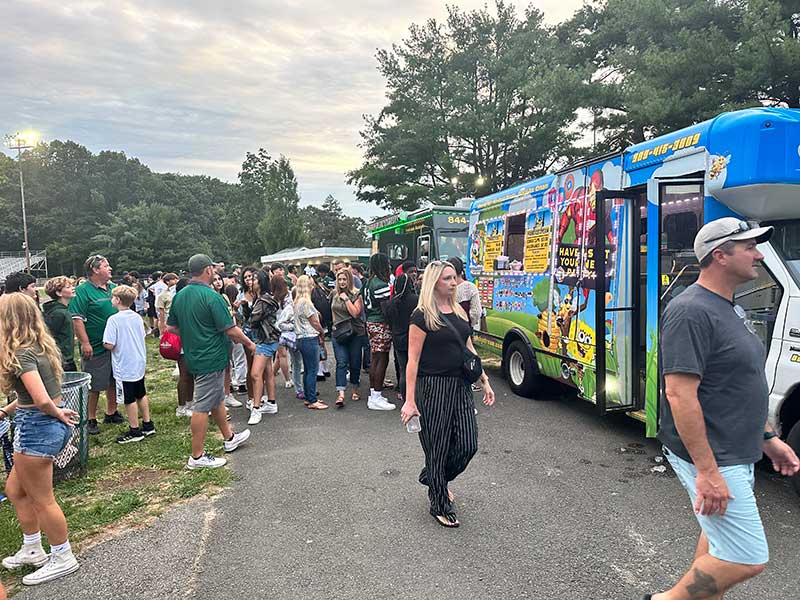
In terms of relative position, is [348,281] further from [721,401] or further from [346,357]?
[721,401]

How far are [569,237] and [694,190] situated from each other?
1676 millimetres

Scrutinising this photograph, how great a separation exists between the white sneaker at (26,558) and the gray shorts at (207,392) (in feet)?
5.44

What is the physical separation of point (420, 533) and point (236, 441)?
255cm

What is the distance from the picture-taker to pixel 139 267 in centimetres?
4969

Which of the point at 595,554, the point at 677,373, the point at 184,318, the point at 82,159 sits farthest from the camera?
the point at 82,159

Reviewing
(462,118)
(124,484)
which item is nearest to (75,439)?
(124,484)

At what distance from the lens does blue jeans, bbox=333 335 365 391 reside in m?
7.03

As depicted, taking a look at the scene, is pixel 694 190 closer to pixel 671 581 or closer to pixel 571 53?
pixel 671 581

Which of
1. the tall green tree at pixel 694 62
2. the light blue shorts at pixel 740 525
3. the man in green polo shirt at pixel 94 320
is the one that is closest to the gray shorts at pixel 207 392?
the man in green polo shirt at pixel 94 320

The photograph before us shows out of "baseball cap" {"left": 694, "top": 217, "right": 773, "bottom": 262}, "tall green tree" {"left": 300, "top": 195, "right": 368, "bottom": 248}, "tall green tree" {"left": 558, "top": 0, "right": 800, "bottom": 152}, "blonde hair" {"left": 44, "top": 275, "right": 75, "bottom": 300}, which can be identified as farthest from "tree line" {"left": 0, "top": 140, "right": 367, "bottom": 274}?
"baseball cap" {"left": 694, "top": 217, "right": 773, "bottom": 262}

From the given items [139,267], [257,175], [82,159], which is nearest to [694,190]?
[257,175]

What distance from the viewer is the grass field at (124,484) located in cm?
384

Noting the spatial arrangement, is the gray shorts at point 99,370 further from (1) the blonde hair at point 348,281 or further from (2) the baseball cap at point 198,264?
(1) the blonde hair at point 348,281

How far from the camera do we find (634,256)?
16.6ft
